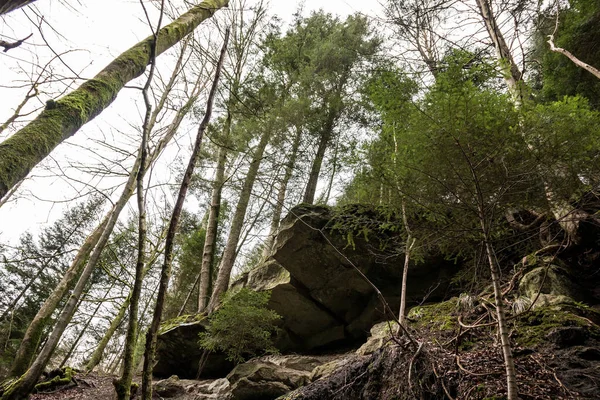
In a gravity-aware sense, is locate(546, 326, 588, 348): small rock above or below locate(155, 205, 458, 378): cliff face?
below

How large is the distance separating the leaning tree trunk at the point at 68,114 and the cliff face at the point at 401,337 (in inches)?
76.6

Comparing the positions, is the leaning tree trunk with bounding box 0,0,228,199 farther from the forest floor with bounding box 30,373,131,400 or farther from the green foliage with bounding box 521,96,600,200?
the forest floor with bounding box 30,373,131,400

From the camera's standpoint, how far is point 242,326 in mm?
7191

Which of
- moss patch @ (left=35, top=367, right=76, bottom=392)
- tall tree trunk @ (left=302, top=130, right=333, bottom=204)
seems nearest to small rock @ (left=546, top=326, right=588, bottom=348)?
tall tree trunk @ (left=302, top=130, right=333, bottom=204)

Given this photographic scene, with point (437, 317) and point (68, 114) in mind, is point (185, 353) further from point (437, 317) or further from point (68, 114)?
point (68, 114)

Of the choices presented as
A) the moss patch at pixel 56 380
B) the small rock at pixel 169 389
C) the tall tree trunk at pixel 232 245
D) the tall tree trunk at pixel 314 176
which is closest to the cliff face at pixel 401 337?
the small rock at pixel 169 389

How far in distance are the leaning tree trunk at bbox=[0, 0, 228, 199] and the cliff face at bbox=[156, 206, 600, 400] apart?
6.39 feet

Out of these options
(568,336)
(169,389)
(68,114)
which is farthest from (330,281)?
(68,114)

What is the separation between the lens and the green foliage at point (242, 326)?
7141 mm

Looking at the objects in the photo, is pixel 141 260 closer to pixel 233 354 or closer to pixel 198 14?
pixel 198 14

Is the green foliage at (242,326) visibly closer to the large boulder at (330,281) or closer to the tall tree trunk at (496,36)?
the large boulder at (330,281)

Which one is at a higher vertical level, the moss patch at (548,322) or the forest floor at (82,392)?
the forest floor at (82,392)

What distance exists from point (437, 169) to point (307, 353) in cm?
659

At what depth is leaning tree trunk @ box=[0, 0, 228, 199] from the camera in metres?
2.01
